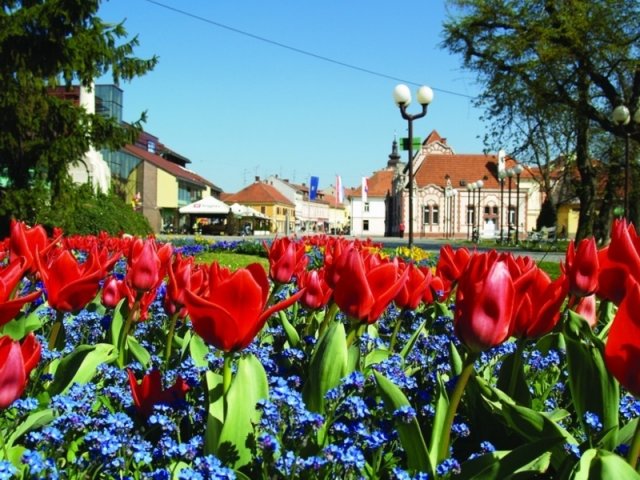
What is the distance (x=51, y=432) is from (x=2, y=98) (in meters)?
15.3

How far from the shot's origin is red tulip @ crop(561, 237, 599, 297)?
6.98ft

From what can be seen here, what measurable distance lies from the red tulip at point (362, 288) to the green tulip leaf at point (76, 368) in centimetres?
70

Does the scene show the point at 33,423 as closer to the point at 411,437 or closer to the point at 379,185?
the point at 411,437

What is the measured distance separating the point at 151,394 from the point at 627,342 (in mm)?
1118

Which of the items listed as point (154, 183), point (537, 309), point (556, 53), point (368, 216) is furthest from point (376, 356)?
point (368, 216)

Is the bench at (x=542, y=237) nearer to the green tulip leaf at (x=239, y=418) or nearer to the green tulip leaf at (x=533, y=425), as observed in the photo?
the green tulip leaf at (x=533, y=425)

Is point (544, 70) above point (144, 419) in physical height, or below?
above

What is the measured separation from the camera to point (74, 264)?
2037 mm

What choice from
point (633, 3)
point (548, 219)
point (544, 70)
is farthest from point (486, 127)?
point (548, 219)

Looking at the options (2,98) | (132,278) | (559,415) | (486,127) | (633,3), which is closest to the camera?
(559,415)

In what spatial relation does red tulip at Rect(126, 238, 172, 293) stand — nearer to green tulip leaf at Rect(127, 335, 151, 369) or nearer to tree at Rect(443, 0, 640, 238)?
green tulip leaf at Rect(127, 335, 151, 369)

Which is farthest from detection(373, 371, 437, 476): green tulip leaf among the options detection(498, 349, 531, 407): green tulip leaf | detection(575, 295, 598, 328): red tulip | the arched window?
the arched window

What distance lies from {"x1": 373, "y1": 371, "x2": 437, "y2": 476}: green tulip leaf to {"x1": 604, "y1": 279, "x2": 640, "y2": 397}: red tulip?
404 mm

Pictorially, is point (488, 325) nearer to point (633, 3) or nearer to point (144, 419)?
point (144, 419)
